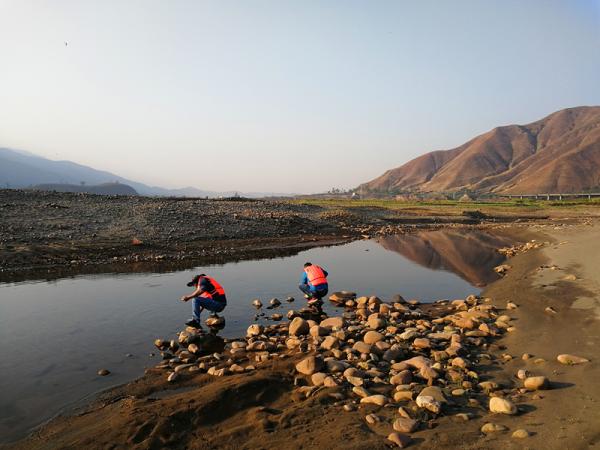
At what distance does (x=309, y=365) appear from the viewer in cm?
927

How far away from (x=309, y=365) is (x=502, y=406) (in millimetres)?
3897

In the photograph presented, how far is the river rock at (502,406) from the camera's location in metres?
6.98

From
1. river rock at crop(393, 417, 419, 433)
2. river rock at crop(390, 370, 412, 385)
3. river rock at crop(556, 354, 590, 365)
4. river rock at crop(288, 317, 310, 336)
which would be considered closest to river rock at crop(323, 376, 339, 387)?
river rock at crop(390, 370, 412, 385)

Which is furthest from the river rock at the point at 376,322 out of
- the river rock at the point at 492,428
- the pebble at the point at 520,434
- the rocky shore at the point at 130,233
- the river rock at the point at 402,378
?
the rocky shore at the point at 130,233

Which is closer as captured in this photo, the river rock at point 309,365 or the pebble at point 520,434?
Result: the pebble at point 520,434

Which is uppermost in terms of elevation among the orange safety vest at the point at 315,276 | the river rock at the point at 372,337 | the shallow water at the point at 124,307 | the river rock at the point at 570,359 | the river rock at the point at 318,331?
the orange safety vest at the point at 315,276

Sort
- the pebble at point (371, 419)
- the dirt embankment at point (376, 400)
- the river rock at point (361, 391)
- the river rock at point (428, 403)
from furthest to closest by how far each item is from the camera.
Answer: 1. the river rock at point (361, 391)
2. the river rock at point (428, 403)
3. the pebble at point (371, 419)
4. the dirt embankment at point (376, 400)

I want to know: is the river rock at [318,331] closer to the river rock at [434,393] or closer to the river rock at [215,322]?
the river rock at [215,322]

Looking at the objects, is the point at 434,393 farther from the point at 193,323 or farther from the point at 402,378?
the point at 193,323

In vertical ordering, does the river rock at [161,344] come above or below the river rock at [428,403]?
below

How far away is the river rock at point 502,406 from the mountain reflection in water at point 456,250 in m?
15.1

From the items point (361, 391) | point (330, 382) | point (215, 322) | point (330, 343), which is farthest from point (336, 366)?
point (215, 322)

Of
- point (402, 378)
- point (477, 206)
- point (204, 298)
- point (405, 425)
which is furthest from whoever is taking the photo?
point (477, 206)

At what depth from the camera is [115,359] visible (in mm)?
11156
